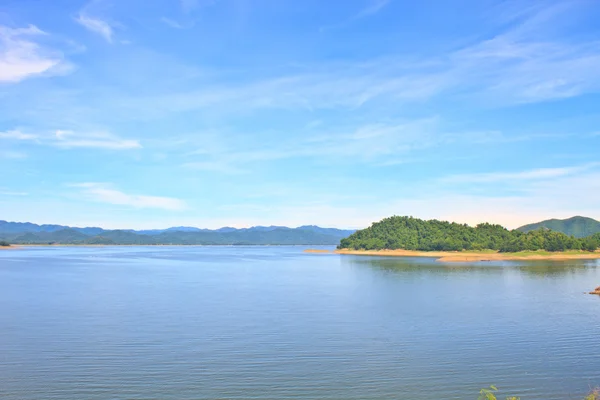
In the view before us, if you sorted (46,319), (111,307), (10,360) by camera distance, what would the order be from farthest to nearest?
(111,307)
(46,319)
(10,360)

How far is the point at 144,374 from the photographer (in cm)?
1930

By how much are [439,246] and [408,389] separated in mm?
133163

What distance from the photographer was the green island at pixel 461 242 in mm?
123188

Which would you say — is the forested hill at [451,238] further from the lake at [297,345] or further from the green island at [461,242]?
the lake at [297,345]

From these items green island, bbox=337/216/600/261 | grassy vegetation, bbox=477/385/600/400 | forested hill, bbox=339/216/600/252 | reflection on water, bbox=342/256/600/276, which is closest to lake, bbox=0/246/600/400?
grassy vegetation, bbox=477/385/600/400

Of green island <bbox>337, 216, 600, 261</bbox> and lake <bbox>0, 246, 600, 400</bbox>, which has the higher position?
green island <bbox>337, 216, 600, 261</bbox>

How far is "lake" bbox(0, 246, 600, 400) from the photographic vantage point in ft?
58.6

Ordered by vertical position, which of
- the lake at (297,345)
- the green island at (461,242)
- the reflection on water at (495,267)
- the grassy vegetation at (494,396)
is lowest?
the lake at (297,345)

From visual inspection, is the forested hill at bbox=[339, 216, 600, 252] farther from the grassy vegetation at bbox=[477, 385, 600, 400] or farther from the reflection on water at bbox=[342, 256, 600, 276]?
the grassy vegetation at bbox=[477, 385, 600, 400]

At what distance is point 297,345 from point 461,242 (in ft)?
415

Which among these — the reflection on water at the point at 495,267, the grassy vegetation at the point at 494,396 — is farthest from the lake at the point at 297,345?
the reflection on water at the point at 495,267

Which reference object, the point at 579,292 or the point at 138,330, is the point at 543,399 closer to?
the point at 138,330

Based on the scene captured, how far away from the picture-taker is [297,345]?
24.3 metres

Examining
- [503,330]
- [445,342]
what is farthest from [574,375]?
[503,330]
